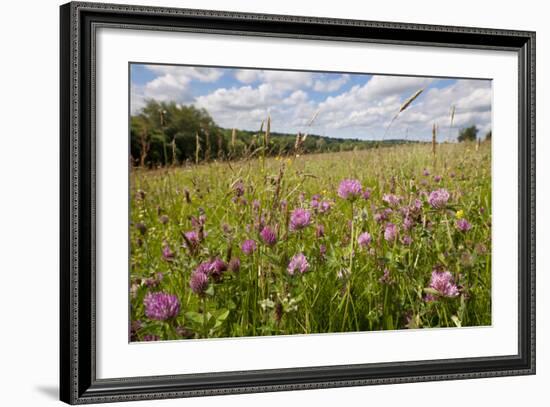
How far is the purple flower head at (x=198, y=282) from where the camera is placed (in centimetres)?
308

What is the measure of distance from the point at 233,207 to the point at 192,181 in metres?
0.17

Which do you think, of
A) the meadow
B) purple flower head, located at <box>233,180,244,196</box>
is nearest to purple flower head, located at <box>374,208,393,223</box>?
the meadow

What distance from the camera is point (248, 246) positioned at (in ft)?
10.3

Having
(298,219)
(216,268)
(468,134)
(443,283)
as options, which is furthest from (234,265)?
(468,134)

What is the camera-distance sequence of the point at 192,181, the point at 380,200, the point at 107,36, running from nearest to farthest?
the point at 107,36
the point at 192,181
the point at 380,200

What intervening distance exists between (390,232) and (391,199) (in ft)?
0.40

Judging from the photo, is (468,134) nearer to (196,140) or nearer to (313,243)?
(313,243)

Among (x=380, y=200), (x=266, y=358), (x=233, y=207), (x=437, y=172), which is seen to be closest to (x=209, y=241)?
(x=233, y=207)

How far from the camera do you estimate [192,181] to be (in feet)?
10.2

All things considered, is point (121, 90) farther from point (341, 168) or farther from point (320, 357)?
point (320, 357)

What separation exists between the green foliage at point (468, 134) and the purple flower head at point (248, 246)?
0.89 meters

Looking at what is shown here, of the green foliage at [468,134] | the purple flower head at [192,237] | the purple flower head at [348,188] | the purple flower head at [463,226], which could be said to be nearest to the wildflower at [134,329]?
the purple flower head at [192,237]

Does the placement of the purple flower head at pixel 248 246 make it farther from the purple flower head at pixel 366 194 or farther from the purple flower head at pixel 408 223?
the purple flower head at pixel 408 223

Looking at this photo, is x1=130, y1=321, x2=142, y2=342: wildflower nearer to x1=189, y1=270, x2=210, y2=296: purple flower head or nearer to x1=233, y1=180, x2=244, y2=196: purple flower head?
Answer: x1=189, y1=270, x2=210, y2=296: purple flower head
